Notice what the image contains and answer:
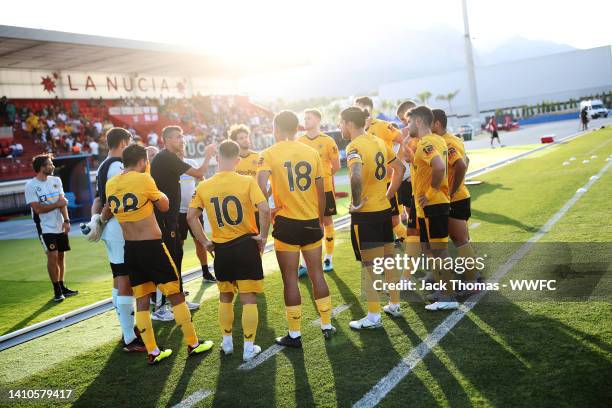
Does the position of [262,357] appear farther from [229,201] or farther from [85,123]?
[85,123]

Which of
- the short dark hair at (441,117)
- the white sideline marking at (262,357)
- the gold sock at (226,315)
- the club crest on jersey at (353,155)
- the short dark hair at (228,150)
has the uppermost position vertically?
the short dark hair at (441,117)

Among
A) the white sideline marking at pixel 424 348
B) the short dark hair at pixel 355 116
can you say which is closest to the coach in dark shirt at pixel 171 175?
the short dark hair at pixel 355 116

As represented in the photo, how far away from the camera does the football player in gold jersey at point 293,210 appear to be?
4711 millimetres

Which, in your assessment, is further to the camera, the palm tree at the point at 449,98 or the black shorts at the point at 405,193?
the palm tree at the point at 449,98

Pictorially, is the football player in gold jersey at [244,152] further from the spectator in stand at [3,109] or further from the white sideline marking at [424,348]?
the spectator in stand at [3,109]

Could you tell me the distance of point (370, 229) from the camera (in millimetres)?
5016

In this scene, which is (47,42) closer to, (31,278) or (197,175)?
(31,278)

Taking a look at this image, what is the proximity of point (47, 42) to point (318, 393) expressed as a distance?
2438cm

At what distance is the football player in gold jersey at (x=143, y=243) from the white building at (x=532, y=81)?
3205 inches

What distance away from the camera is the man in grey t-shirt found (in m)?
7.45

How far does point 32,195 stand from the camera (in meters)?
7.46

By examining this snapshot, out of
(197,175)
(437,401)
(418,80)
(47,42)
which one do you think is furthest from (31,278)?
(418,80)

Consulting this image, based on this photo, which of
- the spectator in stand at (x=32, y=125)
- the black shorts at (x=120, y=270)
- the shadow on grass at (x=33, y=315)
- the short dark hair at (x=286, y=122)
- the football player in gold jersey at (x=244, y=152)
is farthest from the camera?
the spectator in stand at (x=32, y=125)

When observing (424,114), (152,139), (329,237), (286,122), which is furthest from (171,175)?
(152,139)
